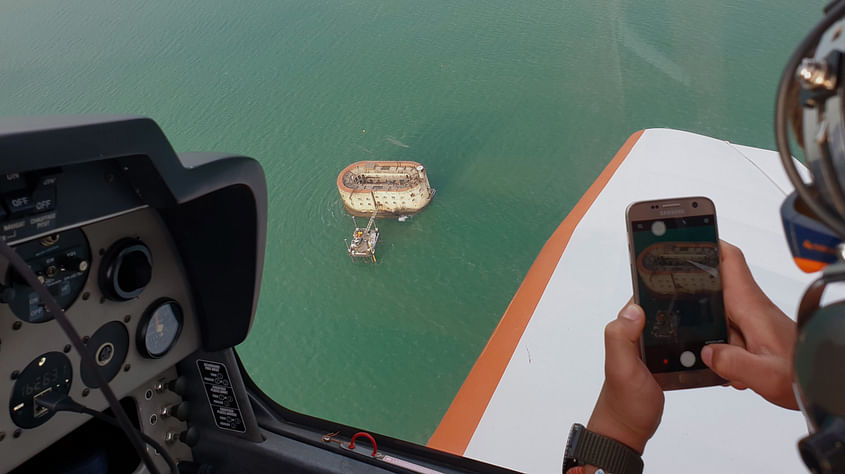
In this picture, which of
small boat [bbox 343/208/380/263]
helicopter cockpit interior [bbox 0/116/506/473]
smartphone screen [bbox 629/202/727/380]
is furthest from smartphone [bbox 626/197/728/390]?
small boat [bbox 343/208/380/263]

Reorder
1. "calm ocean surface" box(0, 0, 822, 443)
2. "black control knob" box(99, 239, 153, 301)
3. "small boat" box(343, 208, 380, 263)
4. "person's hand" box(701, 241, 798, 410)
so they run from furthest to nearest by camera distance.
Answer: "small boat" box(343, 208, 380, 263), "calm ocean surface" box(0, 0, 822, 443), "black control knob" box(99, 239, 153, 301), "person's hand" box(701, 241, 798, 410)

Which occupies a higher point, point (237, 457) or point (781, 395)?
point (781, 395)

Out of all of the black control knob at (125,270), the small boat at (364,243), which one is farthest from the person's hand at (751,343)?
the small boat at (364,243)

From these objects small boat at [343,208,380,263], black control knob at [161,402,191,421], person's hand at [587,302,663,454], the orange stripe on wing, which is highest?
person's hand at [587,302,663,454]

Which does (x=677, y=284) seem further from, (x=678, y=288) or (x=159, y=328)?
(x=159, y=328)

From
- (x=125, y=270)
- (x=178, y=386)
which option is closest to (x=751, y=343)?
(x=125, y=270)

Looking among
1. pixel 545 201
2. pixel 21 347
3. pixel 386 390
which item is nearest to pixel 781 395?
pixel 21 347

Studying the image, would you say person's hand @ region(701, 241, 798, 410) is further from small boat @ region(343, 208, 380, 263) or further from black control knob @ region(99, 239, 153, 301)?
small boat @ region(343, 208, 380, 263)

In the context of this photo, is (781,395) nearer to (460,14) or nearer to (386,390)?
(386,390)
